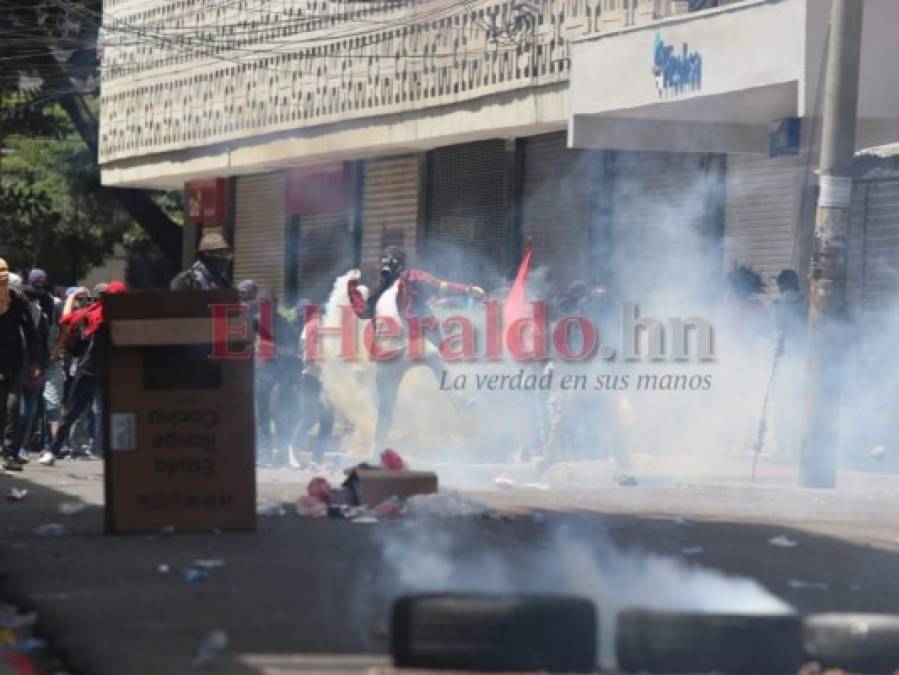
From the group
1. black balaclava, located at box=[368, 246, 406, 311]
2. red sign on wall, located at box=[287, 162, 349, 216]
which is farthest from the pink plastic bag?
red sign on wall, located at box=[287, 162, 349, 216]

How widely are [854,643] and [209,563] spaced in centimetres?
320

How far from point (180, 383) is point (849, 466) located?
8.68 metres

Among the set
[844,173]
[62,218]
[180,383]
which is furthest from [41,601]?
[62,218]

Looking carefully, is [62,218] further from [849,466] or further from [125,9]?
[849,466]

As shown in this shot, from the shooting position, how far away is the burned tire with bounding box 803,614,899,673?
6406mm

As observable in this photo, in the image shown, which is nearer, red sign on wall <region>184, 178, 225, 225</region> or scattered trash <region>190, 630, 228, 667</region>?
scattered trash <region>190, 630, 228, 667</region>

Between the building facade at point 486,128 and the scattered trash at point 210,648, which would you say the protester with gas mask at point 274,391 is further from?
the scattered trash at point 210,648

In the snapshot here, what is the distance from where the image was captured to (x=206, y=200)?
3106 centimetres

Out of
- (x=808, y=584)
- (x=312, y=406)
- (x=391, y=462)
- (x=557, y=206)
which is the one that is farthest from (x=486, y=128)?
(x=808, y=584)

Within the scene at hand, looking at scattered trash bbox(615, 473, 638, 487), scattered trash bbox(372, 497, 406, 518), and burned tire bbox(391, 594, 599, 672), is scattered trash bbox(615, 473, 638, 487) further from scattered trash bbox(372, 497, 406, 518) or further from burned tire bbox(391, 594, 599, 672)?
burned tire bbox(391, 594, 599, 672)

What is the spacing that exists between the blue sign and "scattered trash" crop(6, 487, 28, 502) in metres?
7.65

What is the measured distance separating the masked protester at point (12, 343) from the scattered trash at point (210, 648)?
7664 mm

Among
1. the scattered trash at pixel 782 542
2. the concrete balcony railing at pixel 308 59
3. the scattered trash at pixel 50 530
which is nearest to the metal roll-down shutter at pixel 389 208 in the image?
the concrete balcony railing at pixel 308 59

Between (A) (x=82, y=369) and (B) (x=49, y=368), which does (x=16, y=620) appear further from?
(B) (x=49, y=368)
